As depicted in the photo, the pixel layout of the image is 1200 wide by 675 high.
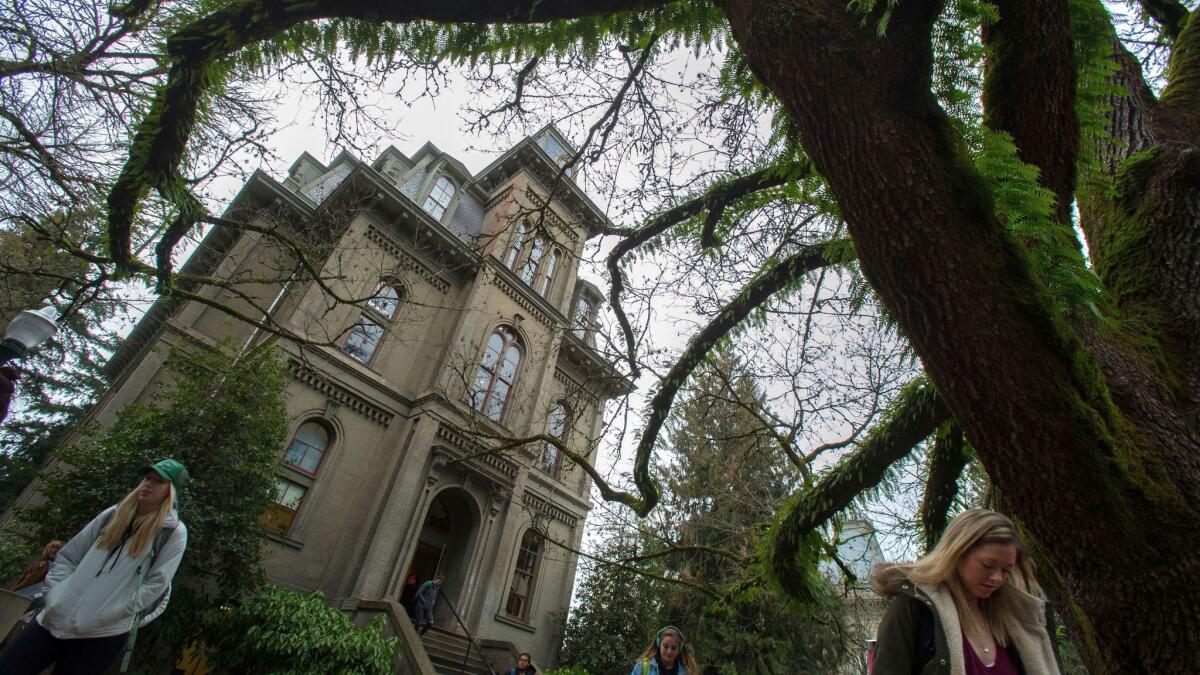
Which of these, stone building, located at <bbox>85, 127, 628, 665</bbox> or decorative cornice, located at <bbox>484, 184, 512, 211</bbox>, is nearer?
stone building, located at <bbox>85, 127, 628, 665</bbox>

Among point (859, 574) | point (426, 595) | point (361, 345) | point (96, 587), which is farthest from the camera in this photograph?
point (361, 345)

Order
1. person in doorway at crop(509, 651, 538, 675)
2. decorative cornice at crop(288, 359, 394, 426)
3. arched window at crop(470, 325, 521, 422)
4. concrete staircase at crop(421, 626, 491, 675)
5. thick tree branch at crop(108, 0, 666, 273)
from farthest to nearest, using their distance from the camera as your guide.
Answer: arched window at crop(470, 325, 521, 422) → decorative cornice at crop(288, 359, 394, 426) → concrete staircase at crop(421, 626, 491, 675) → person in doorway at crop(509, 651, 538, 675) → thick tree branch at crop(108, 0, 666, 273)

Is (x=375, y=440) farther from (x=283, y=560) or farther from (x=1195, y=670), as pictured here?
(x=1195, y=670)

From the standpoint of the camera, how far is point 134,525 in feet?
10.7

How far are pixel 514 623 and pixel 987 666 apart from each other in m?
14.3

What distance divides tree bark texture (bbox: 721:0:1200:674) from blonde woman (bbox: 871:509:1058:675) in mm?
199

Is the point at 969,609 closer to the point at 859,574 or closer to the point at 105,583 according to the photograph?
the point at 105,583

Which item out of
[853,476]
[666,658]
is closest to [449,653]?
→ [666,658]

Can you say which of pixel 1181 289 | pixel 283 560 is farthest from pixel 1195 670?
pixel 283 560

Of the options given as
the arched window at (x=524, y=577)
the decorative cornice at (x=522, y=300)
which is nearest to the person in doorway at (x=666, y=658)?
the arched window at (x=524, y=577)

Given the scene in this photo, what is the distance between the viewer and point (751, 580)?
4.82m

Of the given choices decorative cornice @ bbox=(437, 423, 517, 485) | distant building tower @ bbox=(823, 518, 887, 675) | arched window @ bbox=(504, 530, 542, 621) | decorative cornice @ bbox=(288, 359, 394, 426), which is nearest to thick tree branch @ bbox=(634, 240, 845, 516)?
distant building tower @ bbox=(823, 518, 887, 675)

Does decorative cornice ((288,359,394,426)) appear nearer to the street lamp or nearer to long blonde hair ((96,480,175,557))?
the street lamp

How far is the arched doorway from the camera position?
1405 cm
